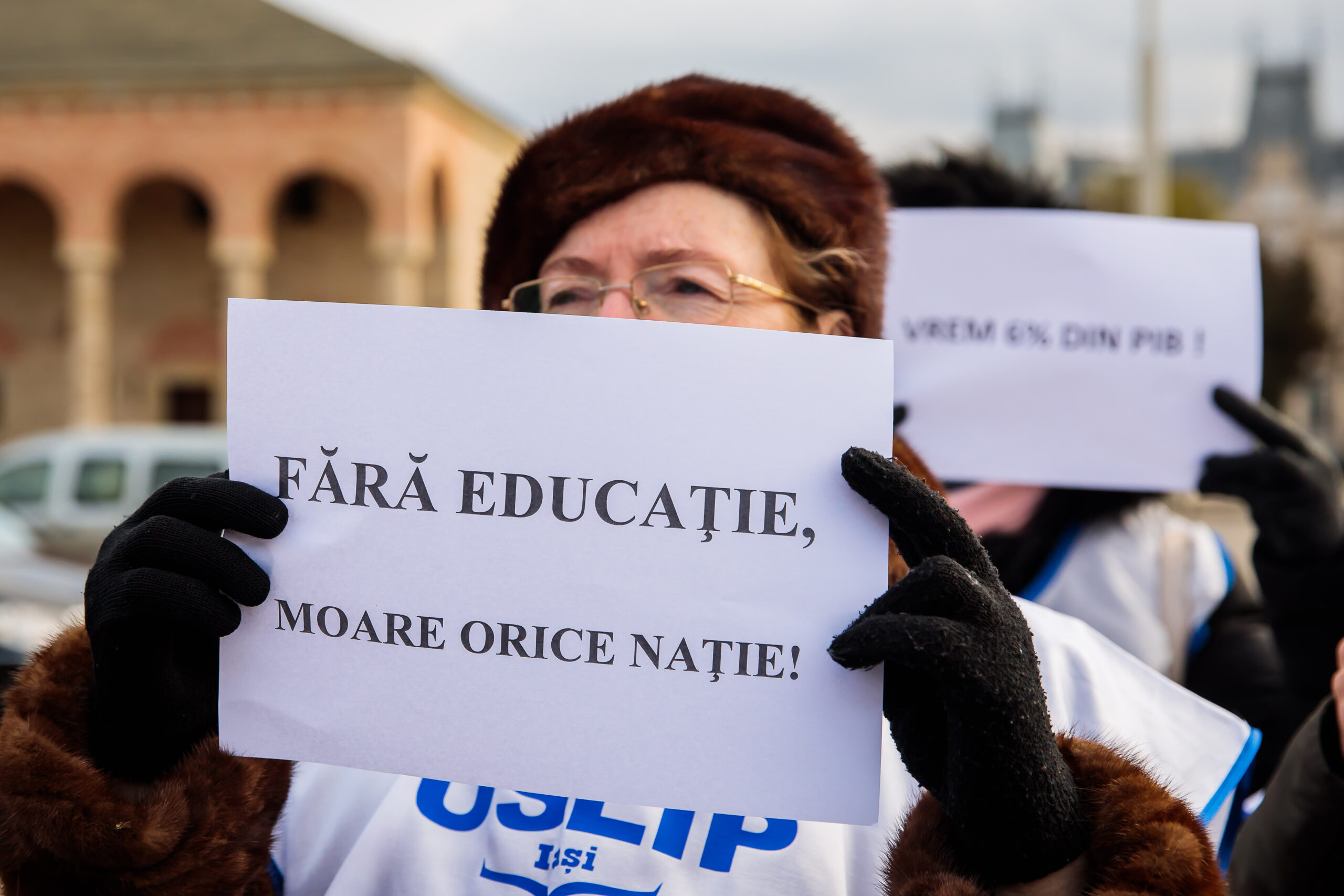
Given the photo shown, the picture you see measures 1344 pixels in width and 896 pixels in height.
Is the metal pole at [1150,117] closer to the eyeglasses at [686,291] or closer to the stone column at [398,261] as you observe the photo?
the eyeglasses at [686,291]

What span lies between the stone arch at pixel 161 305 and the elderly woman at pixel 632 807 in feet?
76.8

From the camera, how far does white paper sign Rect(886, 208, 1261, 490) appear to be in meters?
2.43

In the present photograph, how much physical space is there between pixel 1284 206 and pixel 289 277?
5837cm

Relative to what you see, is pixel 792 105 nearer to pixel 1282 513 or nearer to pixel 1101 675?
pixel 1101 675

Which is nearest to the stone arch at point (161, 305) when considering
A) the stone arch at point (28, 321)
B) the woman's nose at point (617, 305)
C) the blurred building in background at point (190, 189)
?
the blurred building in background at point (190, 189)

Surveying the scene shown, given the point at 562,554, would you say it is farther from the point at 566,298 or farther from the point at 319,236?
the point at 319,236

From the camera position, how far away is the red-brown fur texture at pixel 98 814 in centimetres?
133

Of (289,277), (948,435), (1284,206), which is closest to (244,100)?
(289,277)

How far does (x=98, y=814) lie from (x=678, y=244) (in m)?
1.16

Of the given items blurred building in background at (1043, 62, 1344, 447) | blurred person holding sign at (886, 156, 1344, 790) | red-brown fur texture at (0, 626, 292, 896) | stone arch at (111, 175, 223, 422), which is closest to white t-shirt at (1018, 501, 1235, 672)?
blurred person holding sign at (886, 156, 1344, 790)

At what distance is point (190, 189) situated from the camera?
78.6 feet

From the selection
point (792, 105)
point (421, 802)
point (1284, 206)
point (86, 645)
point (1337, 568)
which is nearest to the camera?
point (86, 645)

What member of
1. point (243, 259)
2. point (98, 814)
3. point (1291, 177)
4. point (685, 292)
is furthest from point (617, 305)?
point (1291, 177)

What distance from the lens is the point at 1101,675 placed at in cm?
171
